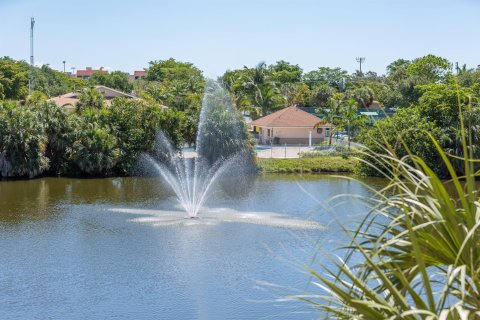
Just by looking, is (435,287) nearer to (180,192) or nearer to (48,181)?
(180,192)

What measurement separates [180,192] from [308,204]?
20.7ft

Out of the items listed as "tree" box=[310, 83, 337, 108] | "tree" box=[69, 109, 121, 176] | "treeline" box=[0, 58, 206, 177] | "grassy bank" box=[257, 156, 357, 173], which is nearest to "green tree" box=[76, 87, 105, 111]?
"treeline" box=[0, 58, 206, 177]

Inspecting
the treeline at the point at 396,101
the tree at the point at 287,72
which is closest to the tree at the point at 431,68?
the treeline at the point at 396,101

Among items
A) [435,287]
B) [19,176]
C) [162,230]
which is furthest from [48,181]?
[435,287]

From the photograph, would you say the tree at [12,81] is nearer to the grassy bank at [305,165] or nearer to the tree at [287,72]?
the tree at [287,72]

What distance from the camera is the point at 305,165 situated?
1544 inches

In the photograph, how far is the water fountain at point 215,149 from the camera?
37.1 m

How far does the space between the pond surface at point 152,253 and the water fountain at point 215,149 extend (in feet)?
20.2

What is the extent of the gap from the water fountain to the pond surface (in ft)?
Answer: 20.2

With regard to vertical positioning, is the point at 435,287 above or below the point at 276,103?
below

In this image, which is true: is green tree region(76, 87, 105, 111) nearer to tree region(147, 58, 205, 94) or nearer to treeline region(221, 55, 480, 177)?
treeline region(221, 55, 480, 177)

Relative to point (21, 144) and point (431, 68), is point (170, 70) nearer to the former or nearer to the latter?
point (431, 68)

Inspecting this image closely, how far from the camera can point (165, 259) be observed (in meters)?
18.5

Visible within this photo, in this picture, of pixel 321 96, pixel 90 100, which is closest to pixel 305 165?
pixel 90 100
